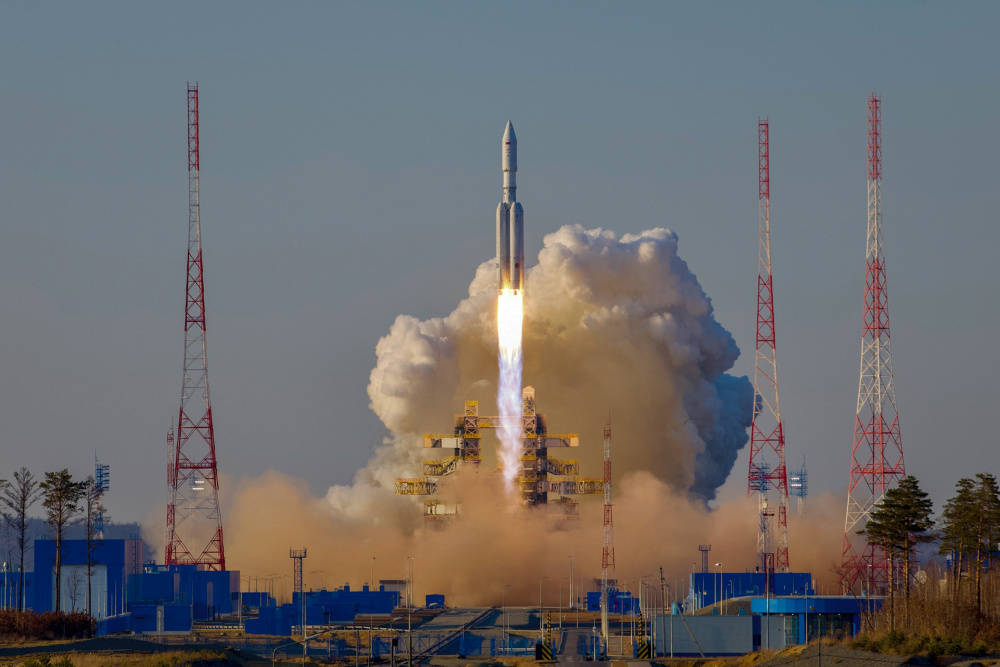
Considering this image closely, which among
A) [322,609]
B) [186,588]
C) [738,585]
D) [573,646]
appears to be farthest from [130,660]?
[738,585]

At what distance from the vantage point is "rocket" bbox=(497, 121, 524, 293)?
169 m

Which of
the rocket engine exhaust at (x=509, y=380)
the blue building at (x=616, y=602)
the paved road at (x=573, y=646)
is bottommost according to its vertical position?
the paved road at (x=573, y=646)

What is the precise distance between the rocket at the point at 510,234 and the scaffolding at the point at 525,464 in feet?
42.5

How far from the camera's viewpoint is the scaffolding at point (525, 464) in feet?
577

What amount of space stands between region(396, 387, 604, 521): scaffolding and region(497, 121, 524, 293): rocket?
12940mm

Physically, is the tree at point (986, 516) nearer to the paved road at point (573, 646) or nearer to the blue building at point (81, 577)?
the paved road at point (573, 646)

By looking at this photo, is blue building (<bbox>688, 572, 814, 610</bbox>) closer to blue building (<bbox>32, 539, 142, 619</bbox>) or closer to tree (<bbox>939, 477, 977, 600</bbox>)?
tree (<bbox>939, 477, 977, 600</bbox>)

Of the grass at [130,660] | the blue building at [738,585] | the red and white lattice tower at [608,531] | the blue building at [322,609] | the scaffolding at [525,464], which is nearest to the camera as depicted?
the grass at [130,660]

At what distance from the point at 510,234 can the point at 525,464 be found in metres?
22.3

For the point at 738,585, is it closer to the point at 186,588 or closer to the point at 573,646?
the point at 573,646

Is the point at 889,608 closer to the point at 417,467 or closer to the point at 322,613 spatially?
the point at 322,613

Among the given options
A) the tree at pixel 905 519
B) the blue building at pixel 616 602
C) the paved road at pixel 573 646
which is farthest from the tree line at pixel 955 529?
the blue building at pixel 616 602

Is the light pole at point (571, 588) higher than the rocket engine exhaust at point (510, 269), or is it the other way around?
the rocket engine exhaust at point (510, 269)

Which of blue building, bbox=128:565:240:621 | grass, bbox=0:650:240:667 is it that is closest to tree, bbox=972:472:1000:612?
grass, bbox=0:650:240:667
